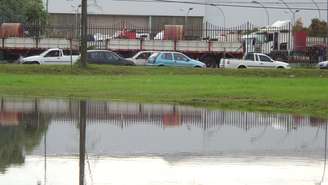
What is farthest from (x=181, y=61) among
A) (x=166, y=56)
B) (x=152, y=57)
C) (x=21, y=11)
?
(x=21, y=11)

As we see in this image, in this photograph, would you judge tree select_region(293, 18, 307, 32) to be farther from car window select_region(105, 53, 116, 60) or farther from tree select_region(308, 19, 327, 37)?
car window select_region(105, 53, 116, 60)

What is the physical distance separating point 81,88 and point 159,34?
35.4m

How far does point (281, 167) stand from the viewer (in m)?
11.4

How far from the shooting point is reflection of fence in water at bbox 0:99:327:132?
17.5 m

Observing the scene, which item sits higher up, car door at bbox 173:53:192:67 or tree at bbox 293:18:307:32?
tree at bbox 293:18:307:32

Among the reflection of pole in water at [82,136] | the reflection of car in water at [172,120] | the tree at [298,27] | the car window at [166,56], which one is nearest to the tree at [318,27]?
the tree at [298,27]

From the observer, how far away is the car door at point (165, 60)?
46.9m

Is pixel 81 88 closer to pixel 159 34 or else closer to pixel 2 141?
pixel 2 141

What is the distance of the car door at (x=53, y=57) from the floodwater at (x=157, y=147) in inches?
1054

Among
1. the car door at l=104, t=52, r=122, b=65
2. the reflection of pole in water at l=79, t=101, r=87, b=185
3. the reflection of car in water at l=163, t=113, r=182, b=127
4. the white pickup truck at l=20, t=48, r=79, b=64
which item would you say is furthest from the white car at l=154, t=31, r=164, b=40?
the reflection of car in water at l=163, t=113, r=182, b=127

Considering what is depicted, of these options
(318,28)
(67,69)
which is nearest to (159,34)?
(67,69)

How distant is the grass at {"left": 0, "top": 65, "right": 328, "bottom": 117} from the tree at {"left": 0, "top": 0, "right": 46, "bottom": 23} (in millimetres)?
44080

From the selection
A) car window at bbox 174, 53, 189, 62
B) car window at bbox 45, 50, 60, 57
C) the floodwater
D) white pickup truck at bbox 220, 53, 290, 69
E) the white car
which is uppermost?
the white car

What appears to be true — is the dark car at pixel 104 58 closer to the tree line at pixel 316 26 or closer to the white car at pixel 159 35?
the white car at pixel 159 35
